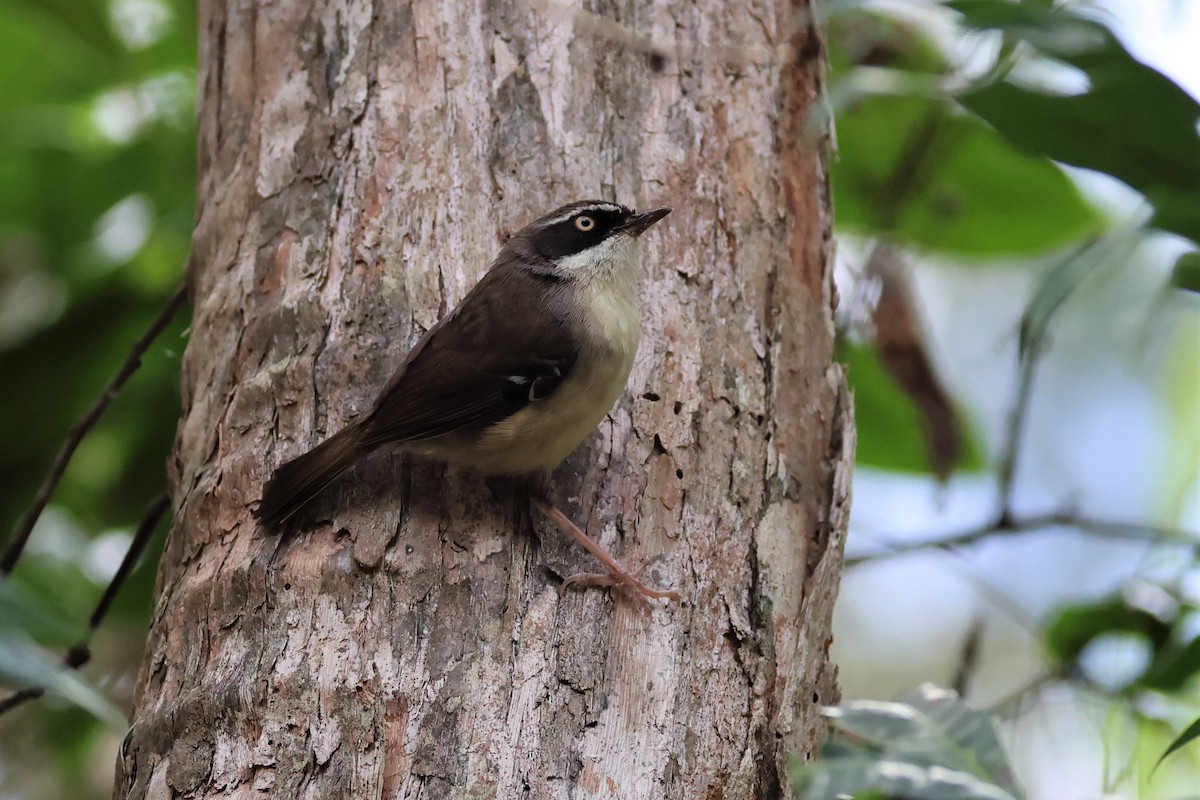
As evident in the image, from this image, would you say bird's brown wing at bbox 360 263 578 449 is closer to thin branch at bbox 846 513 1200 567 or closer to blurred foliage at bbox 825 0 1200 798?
blurred foliage at bbox 825 0 1200 798

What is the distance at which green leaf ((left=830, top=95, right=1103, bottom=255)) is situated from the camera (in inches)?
199

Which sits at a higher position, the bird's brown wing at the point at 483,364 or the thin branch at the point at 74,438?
the bird's brown wing at the point at 483,364

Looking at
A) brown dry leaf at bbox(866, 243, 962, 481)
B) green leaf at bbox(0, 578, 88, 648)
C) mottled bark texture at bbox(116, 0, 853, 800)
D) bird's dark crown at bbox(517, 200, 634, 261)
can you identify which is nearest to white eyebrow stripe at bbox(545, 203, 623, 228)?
bird's dark crown at bbox(517, 200, 634, 261)

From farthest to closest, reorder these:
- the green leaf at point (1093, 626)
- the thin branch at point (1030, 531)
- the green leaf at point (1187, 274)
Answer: the thin branch at point (1030, 531)
the green leaf at point (1093, 626)
the green leaf at point (1187, 274)

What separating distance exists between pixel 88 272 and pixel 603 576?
329cm

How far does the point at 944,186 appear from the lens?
5223 millimetres

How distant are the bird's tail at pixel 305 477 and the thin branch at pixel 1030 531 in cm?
219

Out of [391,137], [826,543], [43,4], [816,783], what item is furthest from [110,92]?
[816,783]

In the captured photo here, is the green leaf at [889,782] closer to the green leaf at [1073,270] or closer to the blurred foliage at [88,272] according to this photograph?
the green leaf at [1073,270]

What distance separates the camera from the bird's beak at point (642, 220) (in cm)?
342

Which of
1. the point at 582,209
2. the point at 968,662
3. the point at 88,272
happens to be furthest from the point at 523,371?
the point at 88,272

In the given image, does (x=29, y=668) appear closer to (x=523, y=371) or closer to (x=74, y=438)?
(x=523, y=371)

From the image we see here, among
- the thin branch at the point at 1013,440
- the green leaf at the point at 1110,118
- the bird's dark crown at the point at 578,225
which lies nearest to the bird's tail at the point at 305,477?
the bird's dark crown at the point at 578,225

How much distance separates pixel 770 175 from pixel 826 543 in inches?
47.1
